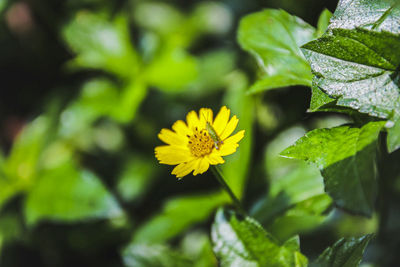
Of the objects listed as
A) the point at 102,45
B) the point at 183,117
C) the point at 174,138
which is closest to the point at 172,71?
the point at 183,117

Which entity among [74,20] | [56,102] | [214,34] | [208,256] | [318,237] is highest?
[74,20]

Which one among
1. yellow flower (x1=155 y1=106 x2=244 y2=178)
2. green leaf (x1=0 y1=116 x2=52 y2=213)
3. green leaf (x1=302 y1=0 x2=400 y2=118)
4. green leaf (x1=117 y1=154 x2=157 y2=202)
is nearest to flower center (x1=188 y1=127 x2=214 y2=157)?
yellow flower (x1=155 y1=106 x2=244 y2=178)

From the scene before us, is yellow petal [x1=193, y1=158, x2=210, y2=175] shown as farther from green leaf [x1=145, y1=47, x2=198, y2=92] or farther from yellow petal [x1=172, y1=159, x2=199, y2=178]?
green leaf [x1=145, y1=47, x2=198, y2=92]

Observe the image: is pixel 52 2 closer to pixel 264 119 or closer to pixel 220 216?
pixel 264 119

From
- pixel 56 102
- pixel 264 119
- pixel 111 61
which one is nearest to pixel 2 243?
pixel 56 102

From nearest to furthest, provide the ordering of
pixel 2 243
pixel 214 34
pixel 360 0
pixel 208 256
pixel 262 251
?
pixel 360 0
pixel 262 251
pixel 208 256
pixel 2 243
pixel 214 34

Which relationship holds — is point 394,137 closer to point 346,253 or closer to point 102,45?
point 346,253
